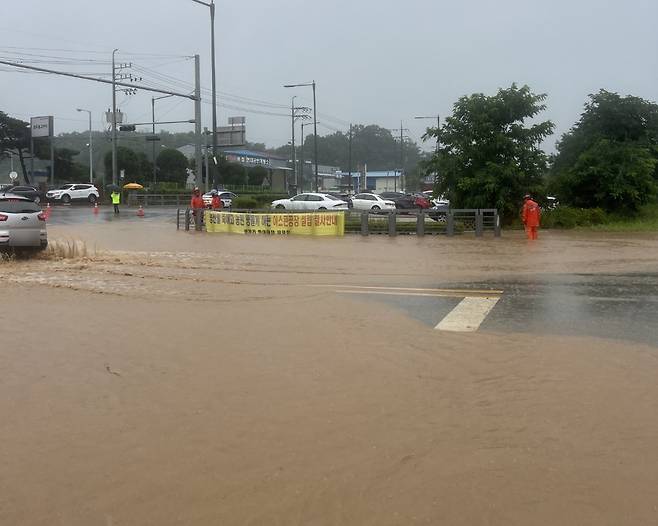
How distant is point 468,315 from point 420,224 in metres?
17.0

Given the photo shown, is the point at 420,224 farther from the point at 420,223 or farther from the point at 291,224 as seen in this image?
the point at 291,224

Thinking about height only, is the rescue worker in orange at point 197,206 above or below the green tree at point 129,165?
below

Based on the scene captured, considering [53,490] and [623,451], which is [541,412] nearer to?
[623,451]

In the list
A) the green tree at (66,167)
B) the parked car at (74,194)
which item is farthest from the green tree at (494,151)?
the green tree at (66,167)

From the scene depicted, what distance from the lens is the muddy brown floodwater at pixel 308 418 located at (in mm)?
4102

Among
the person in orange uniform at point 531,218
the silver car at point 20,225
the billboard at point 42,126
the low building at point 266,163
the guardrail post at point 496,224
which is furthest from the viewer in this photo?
the low building at point 266,163

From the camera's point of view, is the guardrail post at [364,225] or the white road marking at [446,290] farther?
the guardrail post at [364,225]

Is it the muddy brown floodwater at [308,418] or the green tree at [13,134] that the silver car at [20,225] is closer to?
the muddy brown floodwater at [308,418]

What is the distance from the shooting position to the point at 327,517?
3.94 meters

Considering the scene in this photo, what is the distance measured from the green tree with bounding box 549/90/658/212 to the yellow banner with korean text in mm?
10455

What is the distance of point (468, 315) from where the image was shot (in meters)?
9.40

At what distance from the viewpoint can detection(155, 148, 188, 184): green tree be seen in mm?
81562

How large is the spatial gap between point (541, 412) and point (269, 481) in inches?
89.6

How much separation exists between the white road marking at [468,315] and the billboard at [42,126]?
57740 mm
